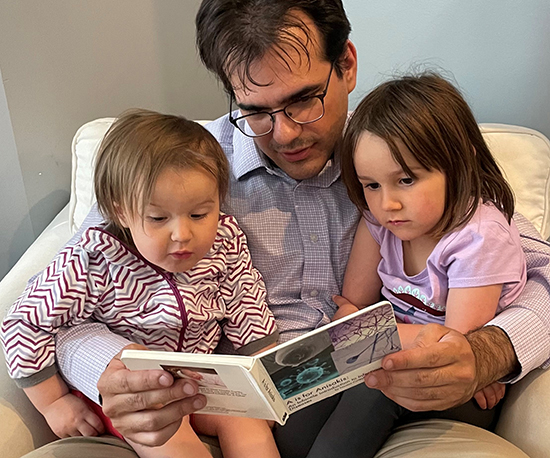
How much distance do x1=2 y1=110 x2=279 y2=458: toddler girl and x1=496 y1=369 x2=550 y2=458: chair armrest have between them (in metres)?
0.46

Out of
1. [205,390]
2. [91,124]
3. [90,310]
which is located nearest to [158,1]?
[91,124]

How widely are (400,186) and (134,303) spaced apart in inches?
22.8

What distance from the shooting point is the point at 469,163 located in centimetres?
118

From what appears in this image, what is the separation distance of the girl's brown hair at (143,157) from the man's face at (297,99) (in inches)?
5.6

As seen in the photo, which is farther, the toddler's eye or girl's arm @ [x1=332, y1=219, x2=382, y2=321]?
girl's arm @ [x1=332, y1=219, x2=382, y2=321]

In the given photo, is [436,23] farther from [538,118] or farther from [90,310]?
[90,310]

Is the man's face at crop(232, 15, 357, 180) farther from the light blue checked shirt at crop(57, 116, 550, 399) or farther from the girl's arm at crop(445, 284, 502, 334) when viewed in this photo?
the girl's arm at crop(445, 284, 502, 334)

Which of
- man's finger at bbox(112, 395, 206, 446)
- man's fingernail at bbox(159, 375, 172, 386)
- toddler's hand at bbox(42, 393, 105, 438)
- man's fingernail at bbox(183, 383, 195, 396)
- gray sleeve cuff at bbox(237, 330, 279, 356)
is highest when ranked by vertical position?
man's fingernail at bbox(159, 375, 172, 386)

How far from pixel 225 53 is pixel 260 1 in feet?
0.42

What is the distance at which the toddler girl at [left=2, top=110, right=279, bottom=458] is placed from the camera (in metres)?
1.14

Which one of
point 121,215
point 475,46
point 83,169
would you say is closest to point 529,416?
point 121,215

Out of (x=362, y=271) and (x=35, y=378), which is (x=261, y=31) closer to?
(x=362, y=271)

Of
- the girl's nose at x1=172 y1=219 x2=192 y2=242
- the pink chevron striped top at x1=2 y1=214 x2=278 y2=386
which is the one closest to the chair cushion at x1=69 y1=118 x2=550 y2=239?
the pink chevron striped top at x1=2 y1=214 x2=278 y2=386

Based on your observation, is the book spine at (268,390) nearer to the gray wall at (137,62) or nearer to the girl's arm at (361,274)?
the girl's arm at (361,274)
